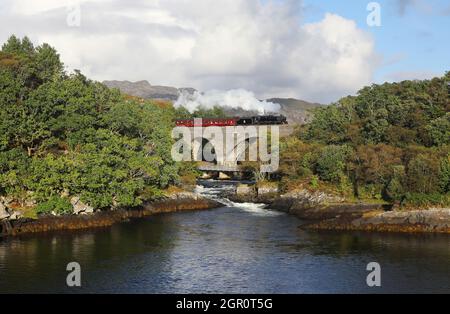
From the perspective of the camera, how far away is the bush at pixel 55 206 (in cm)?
6862

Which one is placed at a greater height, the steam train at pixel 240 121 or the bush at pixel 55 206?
the steam train at pixel 240 121

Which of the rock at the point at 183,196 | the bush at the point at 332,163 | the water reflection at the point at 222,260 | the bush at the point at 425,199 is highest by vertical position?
the bush at the point at 332,163

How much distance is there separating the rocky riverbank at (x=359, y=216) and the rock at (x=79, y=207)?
28.7 metres

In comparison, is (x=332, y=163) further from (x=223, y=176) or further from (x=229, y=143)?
(x=229, y=143)

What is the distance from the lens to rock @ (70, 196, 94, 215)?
7188cm

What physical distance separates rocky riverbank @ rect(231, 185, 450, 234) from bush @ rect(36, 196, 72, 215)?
30740 millimetres

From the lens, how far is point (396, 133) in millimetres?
93625

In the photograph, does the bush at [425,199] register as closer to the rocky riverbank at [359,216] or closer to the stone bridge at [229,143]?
the rocky riverbank at [359,216]

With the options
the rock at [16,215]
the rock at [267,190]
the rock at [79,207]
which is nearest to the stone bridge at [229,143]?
the rock at [267,190]

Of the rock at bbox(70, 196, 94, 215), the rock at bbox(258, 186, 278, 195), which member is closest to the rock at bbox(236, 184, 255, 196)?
the rock at bbox(258, 186, 278, 195)

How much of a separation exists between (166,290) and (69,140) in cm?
4170

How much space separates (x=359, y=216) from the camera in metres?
72.1
